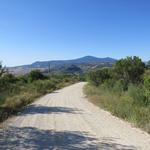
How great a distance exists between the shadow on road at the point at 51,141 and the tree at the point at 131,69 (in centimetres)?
2294

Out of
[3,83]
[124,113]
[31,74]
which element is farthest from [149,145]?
[31,74]

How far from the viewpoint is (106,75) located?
166 feet

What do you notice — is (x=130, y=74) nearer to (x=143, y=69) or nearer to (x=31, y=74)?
(x=143, y=69)

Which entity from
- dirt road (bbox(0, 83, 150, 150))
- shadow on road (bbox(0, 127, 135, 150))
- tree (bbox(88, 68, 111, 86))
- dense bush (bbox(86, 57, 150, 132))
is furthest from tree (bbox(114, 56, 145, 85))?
shadow on road (bbox(0, 127, 135, 150))

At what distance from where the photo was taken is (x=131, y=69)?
35.1 metres

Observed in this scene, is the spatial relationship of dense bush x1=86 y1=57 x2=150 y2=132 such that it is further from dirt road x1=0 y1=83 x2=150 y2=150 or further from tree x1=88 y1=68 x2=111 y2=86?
dirt road x1=0 y1=83 x2=150 y2=150

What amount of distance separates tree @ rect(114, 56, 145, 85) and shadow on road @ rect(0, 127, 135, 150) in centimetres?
2294

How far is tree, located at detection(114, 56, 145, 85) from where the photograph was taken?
1379 inches

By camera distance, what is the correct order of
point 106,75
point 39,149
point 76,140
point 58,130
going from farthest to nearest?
point 106,75 < point 58,130 < point 76,140 < point 39,149

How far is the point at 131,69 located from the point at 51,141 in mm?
24889

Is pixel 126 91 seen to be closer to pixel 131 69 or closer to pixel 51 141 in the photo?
pixel 131 69

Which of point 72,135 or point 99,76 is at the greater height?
point 99,76

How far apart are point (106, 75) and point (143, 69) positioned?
1523 cm

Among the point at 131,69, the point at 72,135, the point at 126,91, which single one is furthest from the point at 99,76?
the point at 72,135
